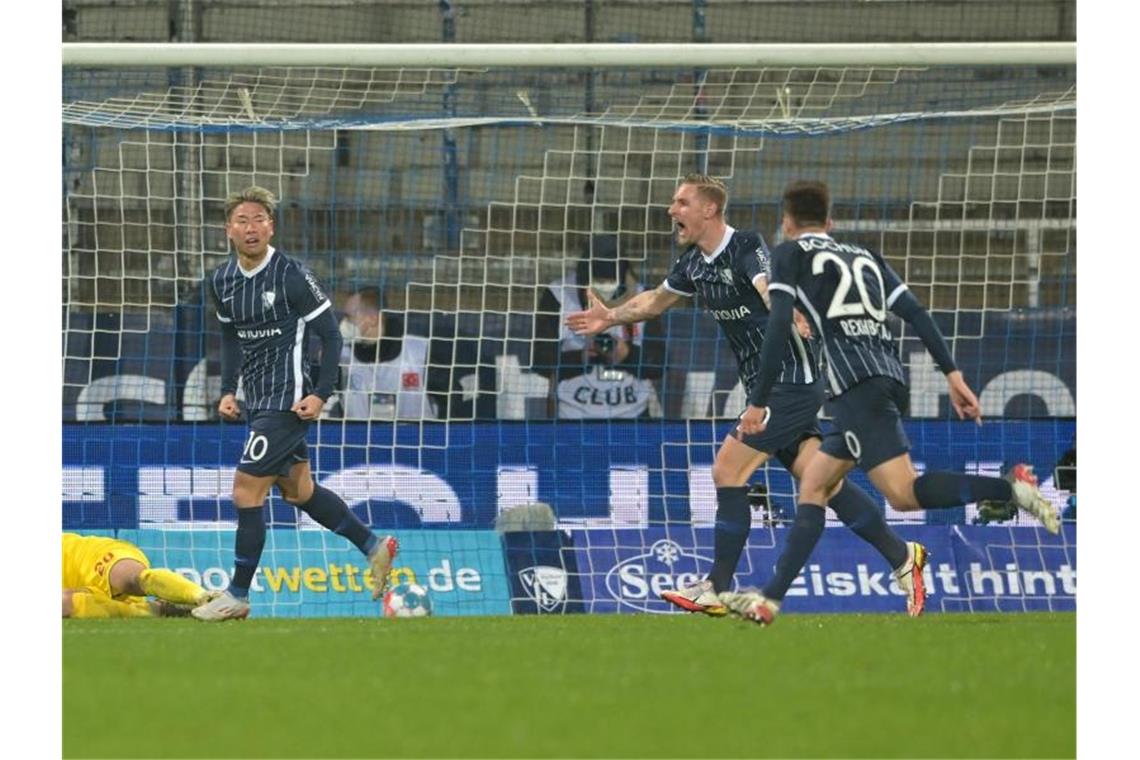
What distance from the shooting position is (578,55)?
31.8ft

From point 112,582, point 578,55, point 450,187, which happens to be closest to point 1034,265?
point 450,187

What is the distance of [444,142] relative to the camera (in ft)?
43.7

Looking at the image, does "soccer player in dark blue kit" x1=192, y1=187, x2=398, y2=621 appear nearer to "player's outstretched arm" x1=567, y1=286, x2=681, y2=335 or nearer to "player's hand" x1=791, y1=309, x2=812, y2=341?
"player's outstretched arm" x1=567, y1=286, x2=681, y2=335

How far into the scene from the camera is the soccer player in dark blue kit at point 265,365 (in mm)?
8977

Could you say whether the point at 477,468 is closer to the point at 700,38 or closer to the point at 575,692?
the point at 575,692

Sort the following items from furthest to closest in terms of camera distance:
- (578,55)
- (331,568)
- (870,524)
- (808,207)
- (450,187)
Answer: (450,187)
(331,568)
(578,55)
(870,524)
(808,207)

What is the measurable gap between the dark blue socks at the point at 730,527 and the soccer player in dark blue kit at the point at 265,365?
1770mm

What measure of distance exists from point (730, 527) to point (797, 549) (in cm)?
86

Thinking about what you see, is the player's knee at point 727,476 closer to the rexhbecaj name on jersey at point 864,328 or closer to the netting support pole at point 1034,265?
the rexhbecaj name on jersey at point 864,328

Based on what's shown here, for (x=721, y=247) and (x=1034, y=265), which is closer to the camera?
(x=721, y=247)

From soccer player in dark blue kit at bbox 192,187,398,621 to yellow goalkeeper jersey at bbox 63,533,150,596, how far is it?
0.47 meters

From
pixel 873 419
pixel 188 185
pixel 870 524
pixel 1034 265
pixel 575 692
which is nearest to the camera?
pixel 575 692

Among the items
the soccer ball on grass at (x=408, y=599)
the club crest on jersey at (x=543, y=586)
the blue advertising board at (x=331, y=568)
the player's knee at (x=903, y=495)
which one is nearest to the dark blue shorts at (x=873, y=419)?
the player's knee at (x=903, y=495)
